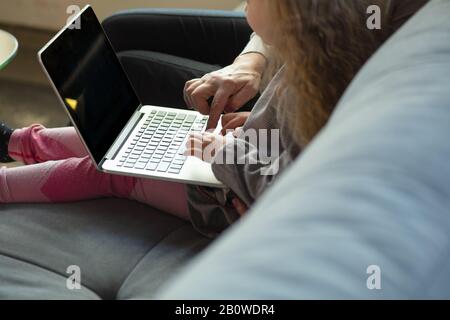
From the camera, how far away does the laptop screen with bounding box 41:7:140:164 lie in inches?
42.3

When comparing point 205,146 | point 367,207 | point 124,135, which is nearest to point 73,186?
point 124,135

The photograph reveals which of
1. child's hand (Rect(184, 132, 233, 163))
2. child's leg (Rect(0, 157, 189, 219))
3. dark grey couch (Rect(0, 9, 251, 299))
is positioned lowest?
dark grey couch (Rect(0, 9, 251, 299))

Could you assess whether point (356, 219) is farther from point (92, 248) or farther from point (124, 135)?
point (124, 135)

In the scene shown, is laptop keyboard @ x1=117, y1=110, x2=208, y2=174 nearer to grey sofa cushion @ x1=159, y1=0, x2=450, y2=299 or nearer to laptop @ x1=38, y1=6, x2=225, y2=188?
laptop @ x1=38, y1=6, x2=225, y2=188

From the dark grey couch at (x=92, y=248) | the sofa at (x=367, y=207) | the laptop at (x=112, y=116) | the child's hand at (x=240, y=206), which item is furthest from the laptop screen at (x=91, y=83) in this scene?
the sofa at (x=367, y=207)

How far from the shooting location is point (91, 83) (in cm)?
116

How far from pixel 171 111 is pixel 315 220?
84 centimetres

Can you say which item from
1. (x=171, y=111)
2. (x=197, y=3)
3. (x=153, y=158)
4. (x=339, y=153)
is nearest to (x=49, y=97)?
(x=197, y=3)

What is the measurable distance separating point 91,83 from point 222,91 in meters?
0.25

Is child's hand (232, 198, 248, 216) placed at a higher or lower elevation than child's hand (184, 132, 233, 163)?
lower

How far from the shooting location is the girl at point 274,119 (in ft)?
3.11

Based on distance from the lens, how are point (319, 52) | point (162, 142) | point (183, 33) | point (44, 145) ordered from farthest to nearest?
point (183, 33)
point (44, 145)
point (162, 142)
point (319, 52)

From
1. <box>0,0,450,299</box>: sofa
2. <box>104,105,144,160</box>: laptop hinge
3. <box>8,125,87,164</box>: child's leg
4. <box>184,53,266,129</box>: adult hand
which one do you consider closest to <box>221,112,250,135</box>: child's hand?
<box>184,53,266,129</box>: adult hand

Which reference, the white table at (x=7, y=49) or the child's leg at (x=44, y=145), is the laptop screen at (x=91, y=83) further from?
the white table at (x=7, y=49)
